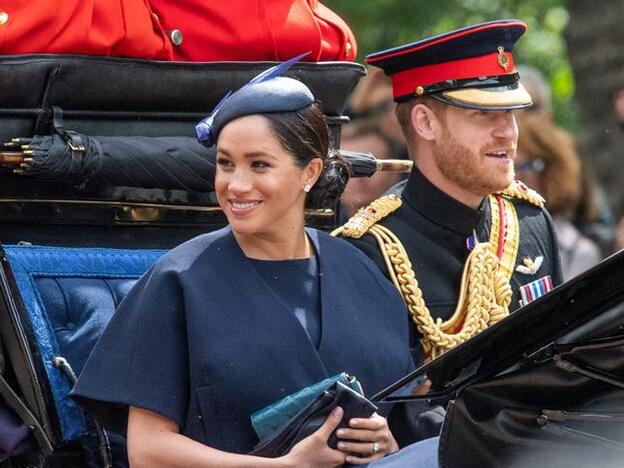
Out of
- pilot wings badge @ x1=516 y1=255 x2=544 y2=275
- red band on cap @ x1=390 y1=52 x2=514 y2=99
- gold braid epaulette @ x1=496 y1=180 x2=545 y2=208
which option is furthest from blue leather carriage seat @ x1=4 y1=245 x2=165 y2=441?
gold braid epaulette @ x1=496 y1=180 x2=545 y2=208

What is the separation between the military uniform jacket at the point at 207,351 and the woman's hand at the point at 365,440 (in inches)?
6.3

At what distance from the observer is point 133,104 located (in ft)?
15.4

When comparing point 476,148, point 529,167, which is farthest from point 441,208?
point 529,167

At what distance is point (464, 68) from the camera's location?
16.0ft

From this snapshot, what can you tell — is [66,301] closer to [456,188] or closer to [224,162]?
[224,162]

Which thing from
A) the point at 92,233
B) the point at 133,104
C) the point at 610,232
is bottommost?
the point at 610,232

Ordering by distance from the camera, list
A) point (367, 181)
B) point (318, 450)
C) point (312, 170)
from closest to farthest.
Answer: point (318, 450)
point (312, 170)
point (367, 181)

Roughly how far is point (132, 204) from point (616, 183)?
4.86 meters

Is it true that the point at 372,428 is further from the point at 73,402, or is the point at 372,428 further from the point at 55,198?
the point at 55,198

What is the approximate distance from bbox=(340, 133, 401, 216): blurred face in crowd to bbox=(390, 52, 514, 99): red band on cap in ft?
3.03

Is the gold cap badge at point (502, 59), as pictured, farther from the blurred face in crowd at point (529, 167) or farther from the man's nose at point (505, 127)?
the blurred face in crowd at point (529, 167)

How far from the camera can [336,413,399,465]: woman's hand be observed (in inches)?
152

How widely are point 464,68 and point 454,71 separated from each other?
3cm

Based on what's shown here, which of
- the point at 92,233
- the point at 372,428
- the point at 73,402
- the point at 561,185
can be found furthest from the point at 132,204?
the point at 561,185
